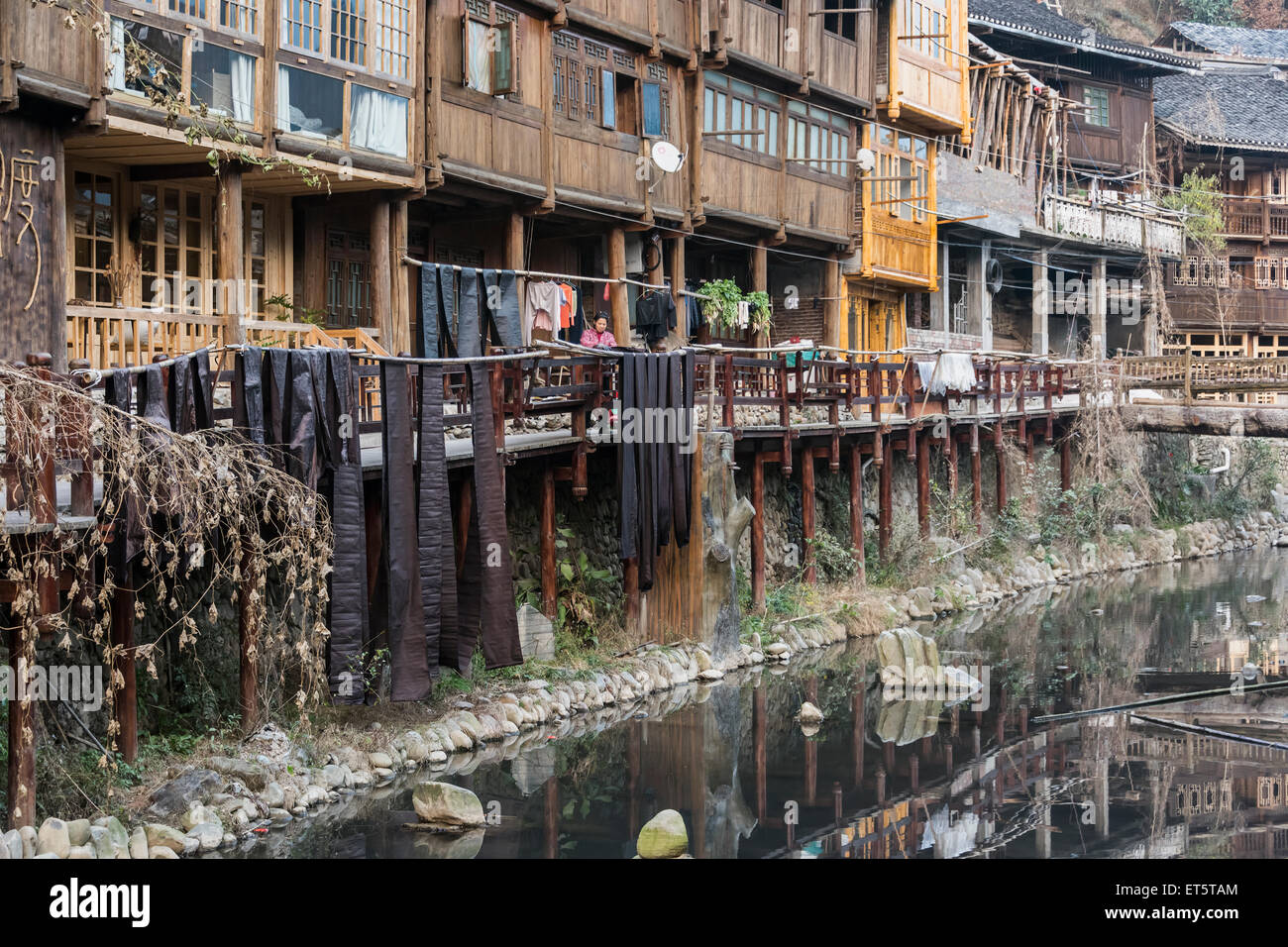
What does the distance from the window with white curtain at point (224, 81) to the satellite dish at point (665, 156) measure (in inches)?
343

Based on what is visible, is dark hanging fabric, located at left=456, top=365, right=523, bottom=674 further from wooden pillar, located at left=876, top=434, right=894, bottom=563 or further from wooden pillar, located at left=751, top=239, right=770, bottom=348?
wooden pillar, located at left=751, top=239, right=770, bottom=348

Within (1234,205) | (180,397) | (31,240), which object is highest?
(1234,205)

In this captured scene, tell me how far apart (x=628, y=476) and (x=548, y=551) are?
131cm

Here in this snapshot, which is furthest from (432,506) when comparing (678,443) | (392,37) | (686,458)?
(392,37)

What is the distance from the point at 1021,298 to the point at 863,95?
12860 millimetres

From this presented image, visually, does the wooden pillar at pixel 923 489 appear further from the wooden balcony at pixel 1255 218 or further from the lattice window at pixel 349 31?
the wooden balcony at pixel 1255 218

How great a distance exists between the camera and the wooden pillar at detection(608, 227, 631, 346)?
25.3m

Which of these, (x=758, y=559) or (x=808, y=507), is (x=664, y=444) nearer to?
(x=758, y=559)

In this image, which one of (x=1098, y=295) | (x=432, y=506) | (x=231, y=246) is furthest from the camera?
(x=1098, y=295)

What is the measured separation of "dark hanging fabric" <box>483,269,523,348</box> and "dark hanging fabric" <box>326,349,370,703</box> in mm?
4913

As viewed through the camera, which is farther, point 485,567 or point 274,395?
point 485,567

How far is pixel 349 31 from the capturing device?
19516mm

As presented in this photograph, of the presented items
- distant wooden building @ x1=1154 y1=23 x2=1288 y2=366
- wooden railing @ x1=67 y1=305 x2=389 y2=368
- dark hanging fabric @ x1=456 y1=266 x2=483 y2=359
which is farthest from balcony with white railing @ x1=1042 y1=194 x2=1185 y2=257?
dark hanging fabric @ x1=456 y1=266 x2=483 y2=359
